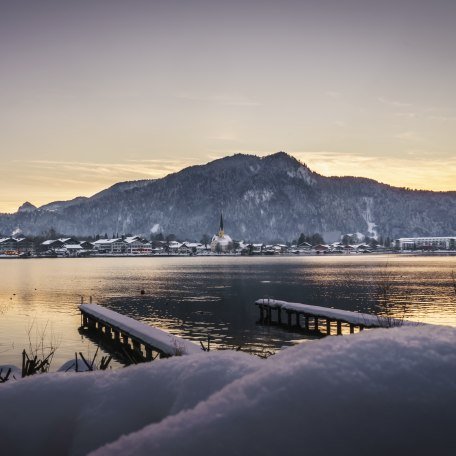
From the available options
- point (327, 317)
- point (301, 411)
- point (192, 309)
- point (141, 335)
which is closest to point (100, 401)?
point (301, 411)

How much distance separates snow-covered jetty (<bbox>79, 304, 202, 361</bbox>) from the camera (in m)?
17.7

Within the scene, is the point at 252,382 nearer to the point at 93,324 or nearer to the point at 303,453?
the point at 303,453

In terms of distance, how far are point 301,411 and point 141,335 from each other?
24339 mm

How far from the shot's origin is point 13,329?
1713 inches

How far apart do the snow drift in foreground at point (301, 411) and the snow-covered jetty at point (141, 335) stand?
7.07 metres

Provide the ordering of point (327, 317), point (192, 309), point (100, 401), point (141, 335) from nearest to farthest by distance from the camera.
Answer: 1. point (100, 401)
2. point (141, 335)
3. point (327, 317)
4. point (192, 309)

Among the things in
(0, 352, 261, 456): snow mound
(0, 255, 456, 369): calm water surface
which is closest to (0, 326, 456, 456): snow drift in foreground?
(0, 352, 261, 456): snow mound

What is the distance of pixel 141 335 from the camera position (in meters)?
25.2

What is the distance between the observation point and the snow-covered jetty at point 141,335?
17733 mm

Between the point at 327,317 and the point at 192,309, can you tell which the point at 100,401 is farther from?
the point at 192,309

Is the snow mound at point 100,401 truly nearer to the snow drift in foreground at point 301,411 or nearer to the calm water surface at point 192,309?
the snow drift in foreground at point 301,411

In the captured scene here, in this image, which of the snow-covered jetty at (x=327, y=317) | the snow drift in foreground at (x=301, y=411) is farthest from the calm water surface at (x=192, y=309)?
the snow drift in foreground at (x=301, y=411)

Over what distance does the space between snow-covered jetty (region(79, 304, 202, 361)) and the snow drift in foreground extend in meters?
7.07

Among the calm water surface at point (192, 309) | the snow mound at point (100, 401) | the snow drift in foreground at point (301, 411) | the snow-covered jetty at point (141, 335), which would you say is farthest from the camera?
the calm water surface at point (192, 309)
